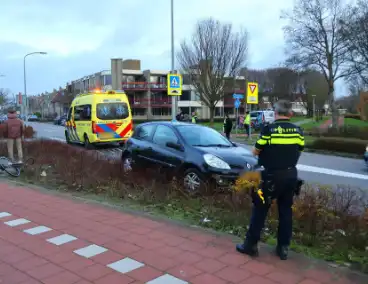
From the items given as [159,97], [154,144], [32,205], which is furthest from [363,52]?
[159,97]

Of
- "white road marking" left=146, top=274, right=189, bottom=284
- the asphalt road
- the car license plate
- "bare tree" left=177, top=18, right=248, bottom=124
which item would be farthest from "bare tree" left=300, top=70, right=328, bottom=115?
"white road marking" left=146, top=274, right=189, bottom=284

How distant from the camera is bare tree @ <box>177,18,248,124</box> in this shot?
39406 millimetres

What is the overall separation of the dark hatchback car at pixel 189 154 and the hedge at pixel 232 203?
0.45 m

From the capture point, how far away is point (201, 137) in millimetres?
8281

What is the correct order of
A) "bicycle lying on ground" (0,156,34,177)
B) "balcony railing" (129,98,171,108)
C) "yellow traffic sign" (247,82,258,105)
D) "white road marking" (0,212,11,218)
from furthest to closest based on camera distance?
1. "balcony railing" (129,98,171,108)
2. "yellow traffic sign" (247,82,258,105)
3. "bicycle lying on ground" (0,156,34,177)
4. "white road marking" (0,212,11,218)

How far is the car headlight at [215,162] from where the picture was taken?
706 cm

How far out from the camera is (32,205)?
6.54 meters

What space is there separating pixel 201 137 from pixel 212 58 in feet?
108

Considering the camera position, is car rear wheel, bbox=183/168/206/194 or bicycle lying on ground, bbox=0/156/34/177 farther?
bicycle lying on ground, bbox=0/156/34/177

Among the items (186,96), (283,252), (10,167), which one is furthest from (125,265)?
(186,96)

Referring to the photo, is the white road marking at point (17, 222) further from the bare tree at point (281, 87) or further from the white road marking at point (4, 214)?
the bare tree at point (281, 87)

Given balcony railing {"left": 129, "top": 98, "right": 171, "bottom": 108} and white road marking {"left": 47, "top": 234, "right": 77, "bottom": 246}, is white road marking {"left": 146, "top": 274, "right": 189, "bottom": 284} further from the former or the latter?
balcony railing {"left": 129, "top": 98, "right": 171, "bottom": 108}

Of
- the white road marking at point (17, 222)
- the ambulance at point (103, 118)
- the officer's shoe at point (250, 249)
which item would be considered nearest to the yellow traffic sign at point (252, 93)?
the ambulance at point (103, 118)

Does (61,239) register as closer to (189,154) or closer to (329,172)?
(189,154)
